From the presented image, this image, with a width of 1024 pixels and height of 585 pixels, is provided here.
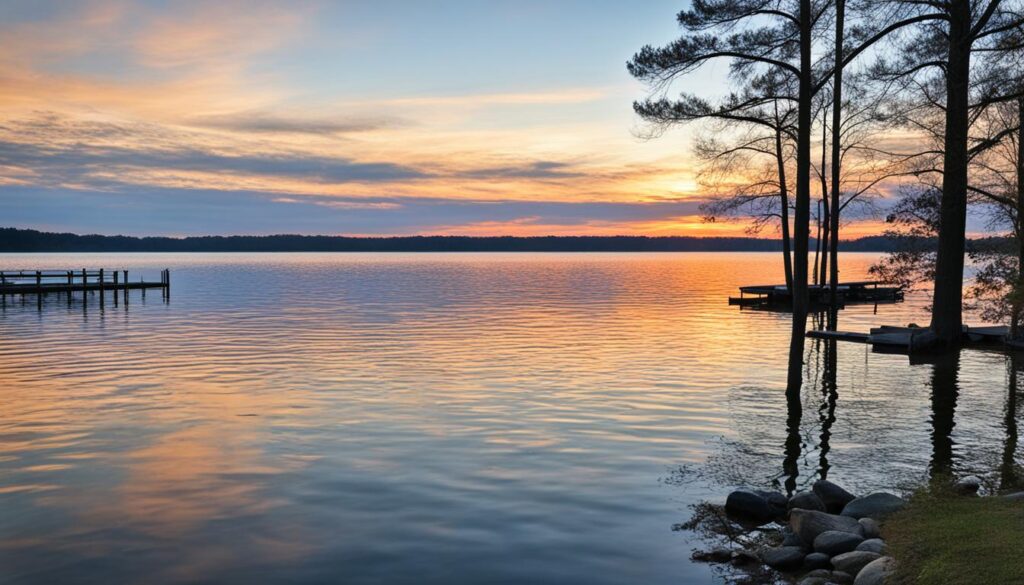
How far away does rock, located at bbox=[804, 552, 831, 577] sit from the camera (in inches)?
375

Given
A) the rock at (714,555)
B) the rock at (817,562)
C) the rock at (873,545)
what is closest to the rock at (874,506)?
the rock at (873,545)

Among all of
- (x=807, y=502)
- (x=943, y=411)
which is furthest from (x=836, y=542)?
(x=943, y=411)

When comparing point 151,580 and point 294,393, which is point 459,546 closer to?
point 151,580

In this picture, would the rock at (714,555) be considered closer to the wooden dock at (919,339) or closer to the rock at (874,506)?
the rock at (874,506)

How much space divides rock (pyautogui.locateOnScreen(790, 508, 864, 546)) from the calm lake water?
1.38 m

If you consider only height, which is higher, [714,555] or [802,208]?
[802,208]

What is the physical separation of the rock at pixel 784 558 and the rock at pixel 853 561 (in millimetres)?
492

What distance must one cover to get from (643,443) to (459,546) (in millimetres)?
6577

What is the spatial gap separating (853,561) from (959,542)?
42.7 inches

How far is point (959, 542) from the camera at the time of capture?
8.88m

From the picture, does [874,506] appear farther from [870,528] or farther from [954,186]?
[954,186]

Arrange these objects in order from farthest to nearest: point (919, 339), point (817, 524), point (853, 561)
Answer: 1. point (919, 339)
2. point (817, 524)
3. point (853, 561)

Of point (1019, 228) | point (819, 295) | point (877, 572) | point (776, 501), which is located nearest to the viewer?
point (877, 572)

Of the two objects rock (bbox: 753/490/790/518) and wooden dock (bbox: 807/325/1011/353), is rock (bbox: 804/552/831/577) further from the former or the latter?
wooden dock (bbox: 807/325/1011/353)
